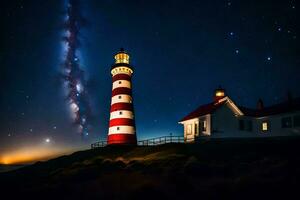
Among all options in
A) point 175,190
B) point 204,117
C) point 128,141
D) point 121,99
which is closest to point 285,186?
point 175,190

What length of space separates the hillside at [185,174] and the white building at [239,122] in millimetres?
2040

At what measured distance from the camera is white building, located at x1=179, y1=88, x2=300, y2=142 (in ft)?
96.1

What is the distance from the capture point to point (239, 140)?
2886 cm

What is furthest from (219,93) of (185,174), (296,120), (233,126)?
(185,174)

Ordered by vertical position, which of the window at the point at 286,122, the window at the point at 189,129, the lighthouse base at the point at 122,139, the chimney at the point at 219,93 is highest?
the chimney at the point at 219,93

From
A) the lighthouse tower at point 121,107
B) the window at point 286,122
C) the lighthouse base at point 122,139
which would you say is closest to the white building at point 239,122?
the window at point 286,122

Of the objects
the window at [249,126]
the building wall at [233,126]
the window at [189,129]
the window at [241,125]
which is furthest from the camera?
the window at [189,129]

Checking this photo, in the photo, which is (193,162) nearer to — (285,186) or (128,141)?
(285,186)

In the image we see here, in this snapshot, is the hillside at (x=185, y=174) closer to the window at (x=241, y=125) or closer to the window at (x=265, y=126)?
the window at (x=241, y=125)

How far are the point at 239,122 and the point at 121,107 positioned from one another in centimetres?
Result: 1425

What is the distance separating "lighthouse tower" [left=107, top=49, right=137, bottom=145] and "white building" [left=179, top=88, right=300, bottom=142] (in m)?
7.28

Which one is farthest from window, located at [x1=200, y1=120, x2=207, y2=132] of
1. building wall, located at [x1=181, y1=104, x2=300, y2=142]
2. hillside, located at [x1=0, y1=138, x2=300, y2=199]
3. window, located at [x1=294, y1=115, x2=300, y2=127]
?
window, located at [x1=294, y1=115, x2=300, y2=127]

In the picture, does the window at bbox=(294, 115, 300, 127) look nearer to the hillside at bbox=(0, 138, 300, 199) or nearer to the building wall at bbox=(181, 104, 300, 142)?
the building wall at bbox=(181, 104, 300, 142)

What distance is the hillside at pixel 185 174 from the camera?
17.0 m
